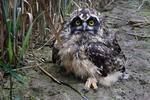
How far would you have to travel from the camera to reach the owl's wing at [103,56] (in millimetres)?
2918

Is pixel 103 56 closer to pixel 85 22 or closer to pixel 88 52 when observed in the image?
pixel 88 52

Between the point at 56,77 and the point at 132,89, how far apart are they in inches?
40.2

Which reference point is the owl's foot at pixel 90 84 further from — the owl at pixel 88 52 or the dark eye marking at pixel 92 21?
the dark eye marking at pixel 92 21

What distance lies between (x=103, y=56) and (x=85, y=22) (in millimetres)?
480

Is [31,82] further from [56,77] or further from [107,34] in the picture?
[107,34]

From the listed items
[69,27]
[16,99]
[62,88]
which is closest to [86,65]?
[62,88]

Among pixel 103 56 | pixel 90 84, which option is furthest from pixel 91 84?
pixel 103 56

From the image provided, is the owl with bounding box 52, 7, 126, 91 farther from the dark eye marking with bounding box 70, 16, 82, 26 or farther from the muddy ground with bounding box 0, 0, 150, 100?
the muddy ground with bounding box 0, 0, 150, 100

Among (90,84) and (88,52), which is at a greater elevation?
(88,52)

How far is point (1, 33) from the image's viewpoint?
2.69 meters

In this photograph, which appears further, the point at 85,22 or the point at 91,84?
the point at 91,84

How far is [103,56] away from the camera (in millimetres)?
2971

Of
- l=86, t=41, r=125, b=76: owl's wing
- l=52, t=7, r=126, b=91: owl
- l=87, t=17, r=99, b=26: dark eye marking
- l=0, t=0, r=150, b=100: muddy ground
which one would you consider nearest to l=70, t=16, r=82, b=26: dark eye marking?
l=52, t=7, r=126, b=91: owl

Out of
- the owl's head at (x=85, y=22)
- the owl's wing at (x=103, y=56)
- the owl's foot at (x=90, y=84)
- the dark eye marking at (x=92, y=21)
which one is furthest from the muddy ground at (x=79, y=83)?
the dark eye marking at (x=92, y=21)
